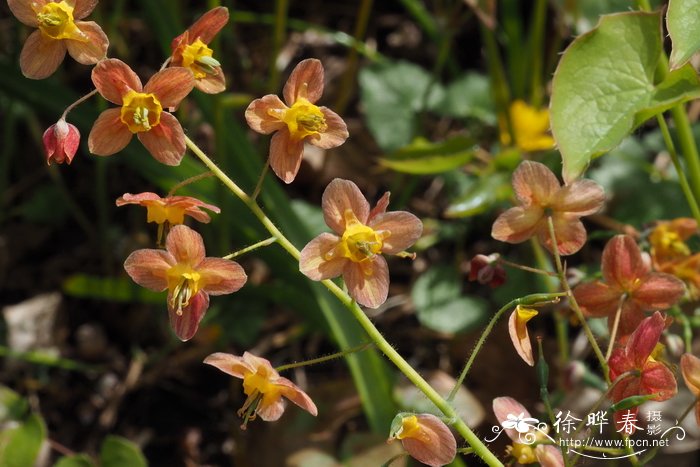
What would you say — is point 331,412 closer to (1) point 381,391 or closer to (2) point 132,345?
(1) point 381,391

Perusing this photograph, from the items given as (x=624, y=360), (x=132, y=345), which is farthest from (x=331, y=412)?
(x=624, y=360)

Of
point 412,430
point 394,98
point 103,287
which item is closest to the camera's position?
point 412,430

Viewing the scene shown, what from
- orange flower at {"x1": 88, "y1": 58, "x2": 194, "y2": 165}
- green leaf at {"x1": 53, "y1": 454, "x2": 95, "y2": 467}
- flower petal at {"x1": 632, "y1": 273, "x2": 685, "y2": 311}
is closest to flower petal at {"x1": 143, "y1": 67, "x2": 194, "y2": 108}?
orange flower at {"x1": 88, "y1": 58, "x2": 194, "y2": 165}

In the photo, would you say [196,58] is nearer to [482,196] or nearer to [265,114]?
[265,114]

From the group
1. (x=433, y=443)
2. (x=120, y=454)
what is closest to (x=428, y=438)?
(x=433, y=443)

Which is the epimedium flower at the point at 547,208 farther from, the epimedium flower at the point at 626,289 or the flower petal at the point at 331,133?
the flower petal at the point at 331,133

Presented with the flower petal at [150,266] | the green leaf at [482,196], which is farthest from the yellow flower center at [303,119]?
the green leaf at [482,196]
